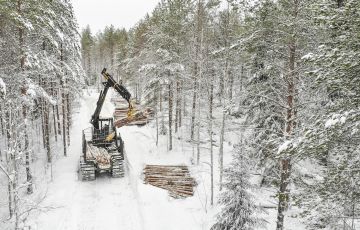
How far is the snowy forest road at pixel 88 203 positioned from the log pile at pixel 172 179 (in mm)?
1523

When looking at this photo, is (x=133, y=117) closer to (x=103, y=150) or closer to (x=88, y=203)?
(x=103, y=150)

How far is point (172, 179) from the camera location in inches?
833

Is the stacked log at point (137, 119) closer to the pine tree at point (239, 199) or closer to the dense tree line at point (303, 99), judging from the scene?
the dense tree line at point (303, 99)

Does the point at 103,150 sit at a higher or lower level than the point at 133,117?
lower

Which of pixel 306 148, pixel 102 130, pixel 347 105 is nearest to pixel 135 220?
pixel 102 130

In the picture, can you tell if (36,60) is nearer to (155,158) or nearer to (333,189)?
(155,158)

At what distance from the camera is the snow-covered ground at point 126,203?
15859 mm

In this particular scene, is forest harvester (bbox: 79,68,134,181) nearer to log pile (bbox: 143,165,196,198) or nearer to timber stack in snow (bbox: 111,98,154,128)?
log pile (bbox: 143,165,196,198)

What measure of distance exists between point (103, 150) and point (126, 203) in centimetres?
519

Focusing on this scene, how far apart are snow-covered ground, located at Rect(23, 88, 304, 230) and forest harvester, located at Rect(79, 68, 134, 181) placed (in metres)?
0.70

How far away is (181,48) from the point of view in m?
26.5

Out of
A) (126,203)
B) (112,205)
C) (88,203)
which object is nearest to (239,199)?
(126,203)

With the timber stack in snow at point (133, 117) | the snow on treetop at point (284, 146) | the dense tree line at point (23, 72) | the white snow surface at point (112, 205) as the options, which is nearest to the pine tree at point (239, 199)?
the snow on treetop at point (284, 146)

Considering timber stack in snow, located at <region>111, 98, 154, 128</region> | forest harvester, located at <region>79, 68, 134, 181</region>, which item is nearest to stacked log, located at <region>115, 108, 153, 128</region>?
timber stack in snow, located at <region>111, 98, 154, 128</region>
